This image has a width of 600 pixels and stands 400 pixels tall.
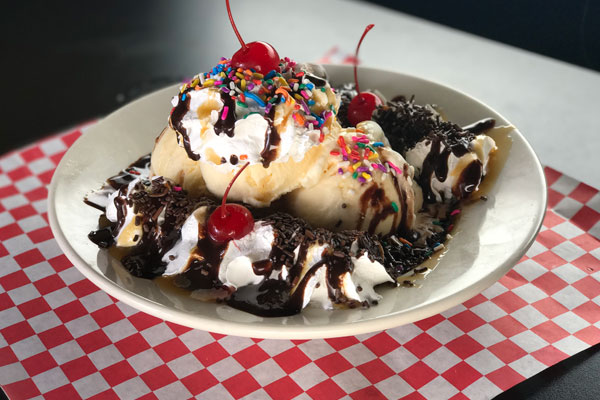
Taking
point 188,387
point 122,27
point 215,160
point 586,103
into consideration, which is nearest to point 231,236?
point 215,160

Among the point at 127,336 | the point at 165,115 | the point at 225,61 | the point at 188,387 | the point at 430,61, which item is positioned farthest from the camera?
the point at 430,61

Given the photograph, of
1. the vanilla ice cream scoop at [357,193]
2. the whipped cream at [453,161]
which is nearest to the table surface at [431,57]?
the whipped cream at [453,161]

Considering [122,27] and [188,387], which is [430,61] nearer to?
[122,27]

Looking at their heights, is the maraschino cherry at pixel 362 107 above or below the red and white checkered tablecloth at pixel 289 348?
above

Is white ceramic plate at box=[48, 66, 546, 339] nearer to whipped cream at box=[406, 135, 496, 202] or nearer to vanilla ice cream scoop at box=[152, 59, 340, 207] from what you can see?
whipped cream at box=[406, 135, 496, 202]

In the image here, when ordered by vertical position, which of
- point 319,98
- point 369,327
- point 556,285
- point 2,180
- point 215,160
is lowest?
point 2,180

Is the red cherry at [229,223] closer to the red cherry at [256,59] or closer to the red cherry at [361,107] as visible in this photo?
the red cherry at [256,59]
